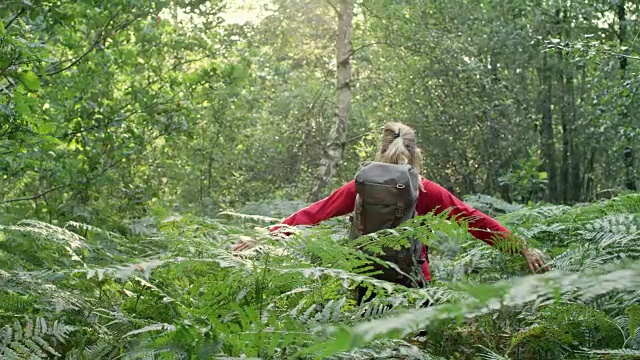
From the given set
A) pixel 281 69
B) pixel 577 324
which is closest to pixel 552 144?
pixel 281 69

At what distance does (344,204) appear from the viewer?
476cm

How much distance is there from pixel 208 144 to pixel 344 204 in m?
14.5

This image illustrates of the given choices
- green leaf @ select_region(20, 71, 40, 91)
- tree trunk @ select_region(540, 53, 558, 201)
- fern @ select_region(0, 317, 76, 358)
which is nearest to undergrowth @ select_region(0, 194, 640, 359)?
fern @ select_region(0, 317, 76, 358)

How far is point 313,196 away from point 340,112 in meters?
1.69

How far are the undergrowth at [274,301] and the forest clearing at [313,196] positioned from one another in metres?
0.02

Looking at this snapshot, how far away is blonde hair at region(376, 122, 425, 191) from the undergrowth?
2.23 feet

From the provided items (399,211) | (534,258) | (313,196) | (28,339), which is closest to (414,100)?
(313,196)

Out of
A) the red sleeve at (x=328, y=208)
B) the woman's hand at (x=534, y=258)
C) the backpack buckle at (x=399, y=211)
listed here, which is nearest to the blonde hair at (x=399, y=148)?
the red sleeve at (x=328, y=208)

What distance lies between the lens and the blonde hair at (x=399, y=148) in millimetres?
4855

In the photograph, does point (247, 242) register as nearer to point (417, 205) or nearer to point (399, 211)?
point (399, 211)

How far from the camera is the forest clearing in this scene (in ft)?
9.75

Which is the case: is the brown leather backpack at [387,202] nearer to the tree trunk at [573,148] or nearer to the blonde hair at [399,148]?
the blonde hair at [399,148]

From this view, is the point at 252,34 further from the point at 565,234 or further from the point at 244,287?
the point at 244,287

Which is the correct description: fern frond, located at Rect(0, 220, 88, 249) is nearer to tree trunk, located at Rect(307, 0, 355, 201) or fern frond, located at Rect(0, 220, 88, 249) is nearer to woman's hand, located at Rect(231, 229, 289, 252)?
woman's hand, located at Rect(231, 229, 289, 252)
